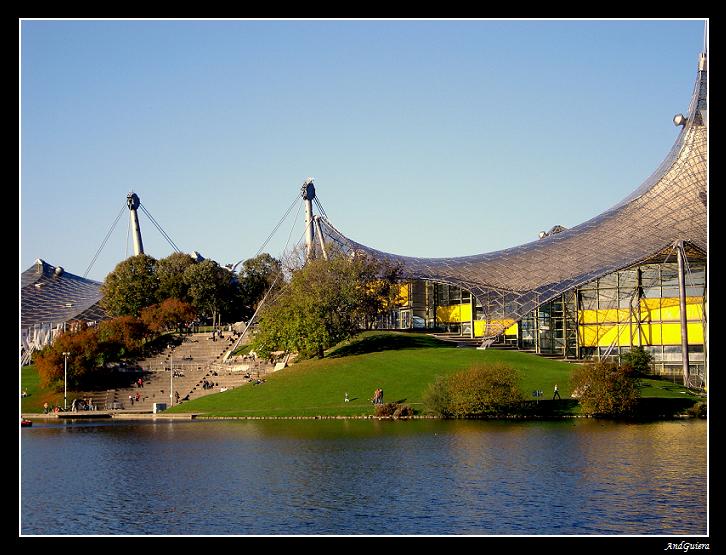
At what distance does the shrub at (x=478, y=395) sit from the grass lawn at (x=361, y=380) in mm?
2392

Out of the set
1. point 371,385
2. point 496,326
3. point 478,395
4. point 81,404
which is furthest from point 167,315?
point 478,395

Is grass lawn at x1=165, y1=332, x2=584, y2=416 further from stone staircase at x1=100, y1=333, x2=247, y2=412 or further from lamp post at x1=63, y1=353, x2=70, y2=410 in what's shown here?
lamp post at x1=63, y1=353, x2=70, y2=410

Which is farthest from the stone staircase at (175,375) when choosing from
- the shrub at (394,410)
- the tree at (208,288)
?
the shrub at (394,410)

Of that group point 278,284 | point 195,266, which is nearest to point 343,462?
point 278,284

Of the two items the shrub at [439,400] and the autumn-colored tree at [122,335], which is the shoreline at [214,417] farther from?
the autumn-colored tree at [122,335]

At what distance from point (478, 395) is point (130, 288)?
55636mm

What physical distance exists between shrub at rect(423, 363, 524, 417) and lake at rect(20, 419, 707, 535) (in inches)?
179

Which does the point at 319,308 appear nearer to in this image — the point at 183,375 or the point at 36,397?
the point at 183,375

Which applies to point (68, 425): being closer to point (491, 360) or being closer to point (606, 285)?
point (491, 360)

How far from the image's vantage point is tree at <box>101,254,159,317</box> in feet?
359

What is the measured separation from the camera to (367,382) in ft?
247

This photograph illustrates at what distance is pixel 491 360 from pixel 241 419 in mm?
21088

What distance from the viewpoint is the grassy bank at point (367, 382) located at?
69812 millimetres

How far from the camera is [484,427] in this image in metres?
59.0
